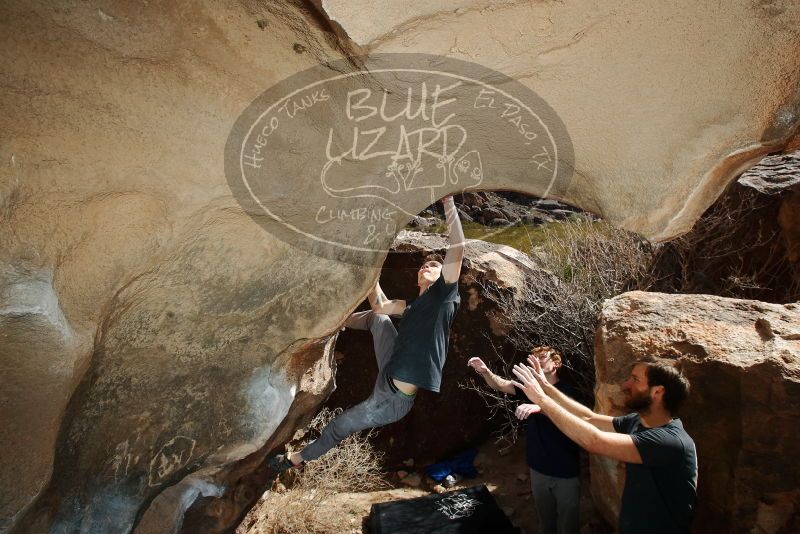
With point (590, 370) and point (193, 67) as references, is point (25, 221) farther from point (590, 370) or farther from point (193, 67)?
point (590, 370)

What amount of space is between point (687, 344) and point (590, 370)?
2.34 metres

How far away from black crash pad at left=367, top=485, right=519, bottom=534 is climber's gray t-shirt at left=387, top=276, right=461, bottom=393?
1.51m

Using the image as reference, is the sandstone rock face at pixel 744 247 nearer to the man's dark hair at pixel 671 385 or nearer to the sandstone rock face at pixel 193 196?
the man's dark hair at pixel 671 385

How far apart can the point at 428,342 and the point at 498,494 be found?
278 centimetres

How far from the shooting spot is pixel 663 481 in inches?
74.2

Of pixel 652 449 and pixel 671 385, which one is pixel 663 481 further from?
pixel 671 385

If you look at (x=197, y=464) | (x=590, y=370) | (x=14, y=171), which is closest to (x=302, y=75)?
(x=14, y=171)

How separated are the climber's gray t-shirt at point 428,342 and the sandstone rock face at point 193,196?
1.55ft

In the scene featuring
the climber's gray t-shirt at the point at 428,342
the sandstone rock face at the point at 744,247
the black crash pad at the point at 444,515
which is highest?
the sandstone rock face at the point at 744,247

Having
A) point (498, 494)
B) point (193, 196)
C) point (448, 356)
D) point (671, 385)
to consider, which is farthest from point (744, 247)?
point (193, 196)

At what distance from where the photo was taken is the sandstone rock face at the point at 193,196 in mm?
1642

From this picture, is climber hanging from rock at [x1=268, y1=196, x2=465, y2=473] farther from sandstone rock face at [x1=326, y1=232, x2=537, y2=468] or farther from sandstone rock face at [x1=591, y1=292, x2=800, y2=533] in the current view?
sandstone rock face at [x1=326, y1=232, x2=537, y2=468]

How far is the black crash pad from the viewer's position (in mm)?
3619

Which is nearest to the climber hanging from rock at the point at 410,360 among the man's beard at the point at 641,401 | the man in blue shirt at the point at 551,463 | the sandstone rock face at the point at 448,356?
the man in blue shirt at the point at 551,463
